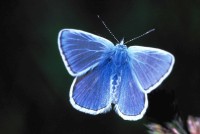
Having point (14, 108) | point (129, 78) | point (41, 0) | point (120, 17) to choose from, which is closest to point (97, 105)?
point (129, 78)

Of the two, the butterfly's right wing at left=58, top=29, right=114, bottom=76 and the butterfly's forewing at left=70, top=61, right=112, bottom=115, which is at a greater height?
the butterfly's right wing at left=58, top=29, right=114, bottom=76

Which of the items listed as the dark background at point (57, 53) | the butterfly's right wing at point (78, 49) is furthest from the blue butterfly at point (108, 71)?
the dark background at point (57, 53)

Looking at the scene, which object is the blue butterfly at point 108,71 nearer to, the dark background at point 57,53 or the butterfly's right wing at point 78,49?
the butterfly's right wing at point 78,49

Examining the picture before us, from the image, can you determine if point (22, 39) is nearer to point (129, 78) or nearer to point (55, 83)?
point (55, 83)

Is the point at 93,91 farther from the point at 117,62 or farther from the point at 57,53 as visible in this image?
the point at 57,53

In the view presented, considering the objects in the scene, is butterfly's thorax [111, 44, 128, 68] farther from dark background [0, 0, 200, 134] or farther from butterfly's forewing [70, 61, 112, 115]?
dark background [0, 0, 200, 134]

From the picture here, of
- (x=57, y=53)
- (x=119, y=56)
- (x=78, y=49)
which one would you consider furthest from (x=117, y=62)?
(x=57, y=53)

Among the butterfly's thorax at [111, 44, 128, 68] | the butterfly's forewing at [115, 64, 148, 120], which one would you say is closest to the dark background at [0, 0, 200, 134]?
the butterfly's thorax at [111, 44, 128, 68]
